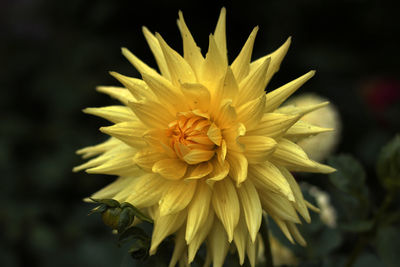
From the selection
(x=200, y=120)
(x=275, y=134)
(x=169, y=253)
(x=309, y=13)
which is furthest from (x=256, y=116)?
(x=309, y=13)

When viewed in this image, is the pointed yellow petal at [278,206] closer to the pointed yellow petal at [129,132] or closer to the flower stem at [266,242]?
the flower stem at [266,242]

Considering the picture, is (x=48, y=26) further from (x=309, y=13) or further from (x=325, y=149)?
(x=325, y=149)

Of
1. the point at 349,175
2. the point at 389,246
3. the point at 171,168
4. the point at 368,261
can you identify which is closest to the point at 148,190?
the point at 171,168

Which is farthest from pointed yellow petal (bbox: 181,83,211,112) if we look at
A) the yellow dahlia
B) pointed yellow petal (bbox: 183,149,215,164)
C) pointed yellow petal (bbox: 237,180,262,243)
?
pointed yellow petal (bbox: 237,180,262,243)

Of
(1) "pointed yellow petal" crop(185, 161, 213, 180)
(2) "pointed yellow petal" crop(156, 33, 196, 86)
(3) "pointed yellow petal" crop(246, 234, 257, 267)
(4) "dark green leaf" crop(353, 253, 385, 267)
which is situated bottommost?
(4) "dark green leaf" crop(353, 253, 385, 267)

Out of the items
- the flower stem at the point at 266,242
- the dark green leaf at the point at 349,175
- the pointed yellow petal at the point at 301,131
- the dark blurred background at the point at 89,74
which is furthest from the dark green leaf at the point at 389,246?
the dark blurred background at the point at 89,74

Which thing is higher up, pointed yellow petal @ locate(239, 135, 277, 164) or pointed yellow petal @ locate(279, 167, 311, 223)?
pointed yellow petal @ locate(239, 135, 277, 164)

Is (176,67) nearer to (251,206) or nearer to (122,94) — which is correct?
(122,94)

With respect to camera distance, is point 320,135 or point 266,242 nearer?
point 266,242

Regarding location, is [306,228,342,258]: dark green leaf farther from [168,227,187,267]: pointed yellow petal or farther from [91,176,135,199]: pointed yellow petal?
[91,176,135,199]: pointed yellow petal
